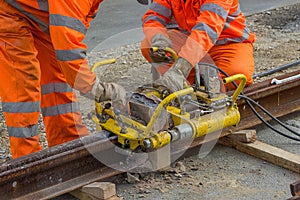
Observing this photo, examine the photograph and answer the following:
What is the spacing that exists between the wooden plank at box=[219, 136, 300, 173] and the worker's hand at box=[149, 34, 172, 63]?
0.90 metres

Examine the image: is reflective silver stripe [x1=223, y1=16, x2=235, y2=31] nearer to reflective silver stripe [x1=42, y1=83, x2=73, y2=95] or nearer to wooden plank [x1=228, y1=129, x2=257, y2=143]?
wooden plank [x1=228, y1=129, x2=257, y2=143]

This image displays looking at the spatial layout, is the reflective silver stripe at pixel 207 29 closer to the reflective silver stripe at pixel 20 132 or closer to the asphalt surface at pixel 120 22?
the reflective silver stripe at pixel 20 132

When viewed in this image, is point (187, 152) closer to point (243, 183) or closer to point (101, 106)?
point (243, 183)

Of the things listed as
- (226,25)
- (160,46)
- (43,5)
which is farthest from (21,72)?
(226,25)

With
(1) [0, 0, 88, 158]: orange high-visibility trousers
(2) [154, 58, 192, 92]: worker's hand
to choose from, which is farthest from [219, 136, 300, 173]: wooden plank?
(1) [0, 0, 88, 158]: orange high-visibility trousers

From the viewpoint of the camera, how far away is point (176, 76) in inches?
175

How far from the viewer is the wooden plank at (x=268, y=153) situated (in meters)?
4.60

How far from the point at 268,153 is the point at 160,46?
1350 mm

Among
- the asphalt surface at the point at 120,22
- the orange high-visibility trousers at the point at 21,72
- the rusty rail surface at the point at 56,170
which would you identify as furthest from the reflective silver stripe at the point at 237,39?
the asphalt surface at the point at 120,22

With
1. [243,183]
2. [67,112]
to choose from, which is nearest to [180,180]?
[243,183]

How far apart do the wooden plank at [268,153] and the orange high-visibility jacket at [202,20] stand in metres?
0.84

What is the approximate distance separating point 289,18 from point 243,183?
19.1 ft

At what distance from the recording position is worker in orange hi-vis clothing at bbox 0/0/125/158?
3.97 meters

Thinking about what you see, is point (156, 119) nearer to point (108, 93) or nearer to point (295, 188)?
point (108, 93)
